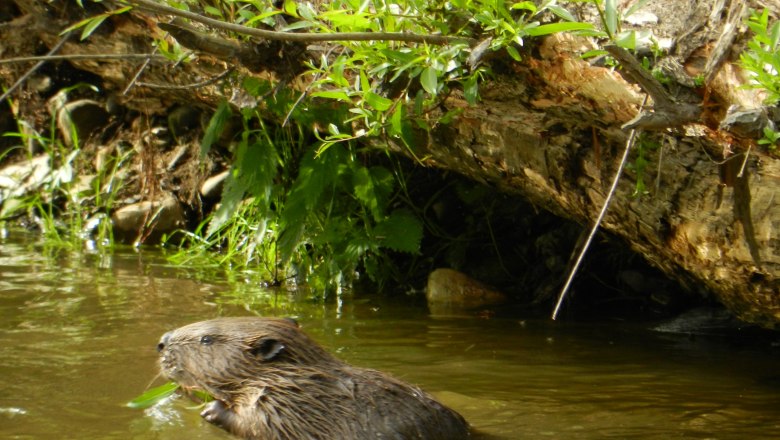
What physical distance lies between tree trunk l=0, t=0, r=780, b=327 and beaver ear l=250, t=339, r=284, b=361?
1.31 m

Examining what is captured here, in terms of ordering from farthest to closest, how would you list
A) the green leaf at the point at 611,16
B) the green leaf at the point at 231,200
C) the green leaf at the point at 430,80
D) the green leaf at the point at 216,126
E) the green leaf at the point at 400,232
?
the green leaf at the point at 231,200, the green leaf at the point at 216,126, the green leaf at the point at 400,232, the green leaf at the point at 430,80, the green leaf at the point at 611,16

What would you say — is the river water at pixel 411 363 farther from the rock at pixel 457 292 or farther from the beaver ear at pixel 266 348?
the beaver ear at pixel 266 348

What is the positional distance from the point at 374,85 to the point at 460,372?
4.63 feet

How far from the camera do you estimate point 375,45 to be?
11.9 ft

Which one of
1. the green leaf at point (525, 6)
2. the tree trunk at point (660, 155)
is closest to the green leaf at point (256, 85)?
the tree trunk at point (660, 155)

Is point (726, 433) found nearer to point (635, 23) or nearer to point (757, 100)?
point (757, 100)

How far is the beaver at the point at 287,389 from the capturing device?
3.35 m

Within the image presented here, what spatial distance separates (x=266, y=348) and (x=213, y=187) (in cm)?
415

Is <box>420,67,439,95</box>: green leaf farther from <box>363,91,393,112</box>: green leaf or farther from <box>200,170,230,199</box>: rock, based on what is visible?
<box>200,170,230,199</box>: rock

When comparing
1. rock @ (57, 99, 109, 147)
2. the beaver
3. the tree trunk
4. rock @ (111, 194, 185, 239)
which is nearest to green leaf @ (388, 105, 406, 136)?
the tree trunk

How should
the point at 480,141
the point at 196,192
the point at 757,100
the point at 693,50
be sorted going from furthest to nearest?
the point at 196,192, the point at 480,141, the point at 693,50, the point at 757,100

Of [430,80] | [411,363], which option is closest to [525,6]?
[430,80]

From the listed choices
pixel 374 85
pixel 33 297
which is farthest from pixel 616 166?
pixel 33 297

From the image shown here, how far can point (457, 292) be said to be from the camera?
19.7 ft
